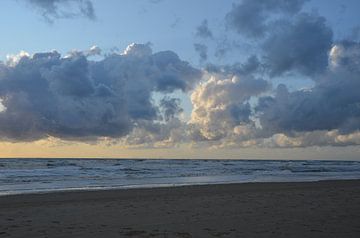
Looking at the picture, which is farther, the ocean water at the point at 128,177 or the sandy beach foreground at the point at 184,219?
the ocean water at the point at 128,177

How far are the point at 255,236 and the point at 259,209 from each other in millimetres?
5027

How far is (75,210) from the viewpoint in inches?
604

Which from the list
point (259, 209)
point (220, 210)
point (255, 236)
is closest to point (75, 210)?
point (220, 210)

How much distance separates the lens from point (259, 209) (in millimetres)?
15109

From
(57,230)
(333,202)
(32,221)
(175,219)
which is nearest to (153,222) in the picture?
(175,219)

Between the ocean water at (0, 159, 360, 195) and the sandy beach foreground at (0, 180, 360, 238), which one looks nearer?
the sandy beach foreground at (0, 180, 360, 238)

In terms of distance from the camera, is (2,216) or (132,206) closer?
(2,216)

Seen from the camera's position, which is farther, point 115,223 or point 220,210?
point 220,210

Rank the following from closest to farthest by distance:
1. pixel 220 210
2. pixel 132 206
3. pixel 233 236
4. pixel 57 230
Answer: pixel 233 236 → pixel 57 230 → pixel 220 210 → pixel 132 206

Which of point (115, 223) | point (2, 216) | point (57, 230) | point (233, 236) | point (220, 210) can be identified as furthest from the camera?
point (220, 210)

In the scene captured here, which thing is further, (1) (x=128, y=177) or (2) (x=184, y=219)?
(1) (x=128, y=177)

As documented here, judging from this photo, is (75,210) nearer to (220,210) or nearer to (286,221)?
(220,210)

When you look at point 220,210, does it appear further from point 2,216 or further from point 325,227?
point 2,216

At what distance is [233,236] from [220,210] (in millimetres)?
4752
